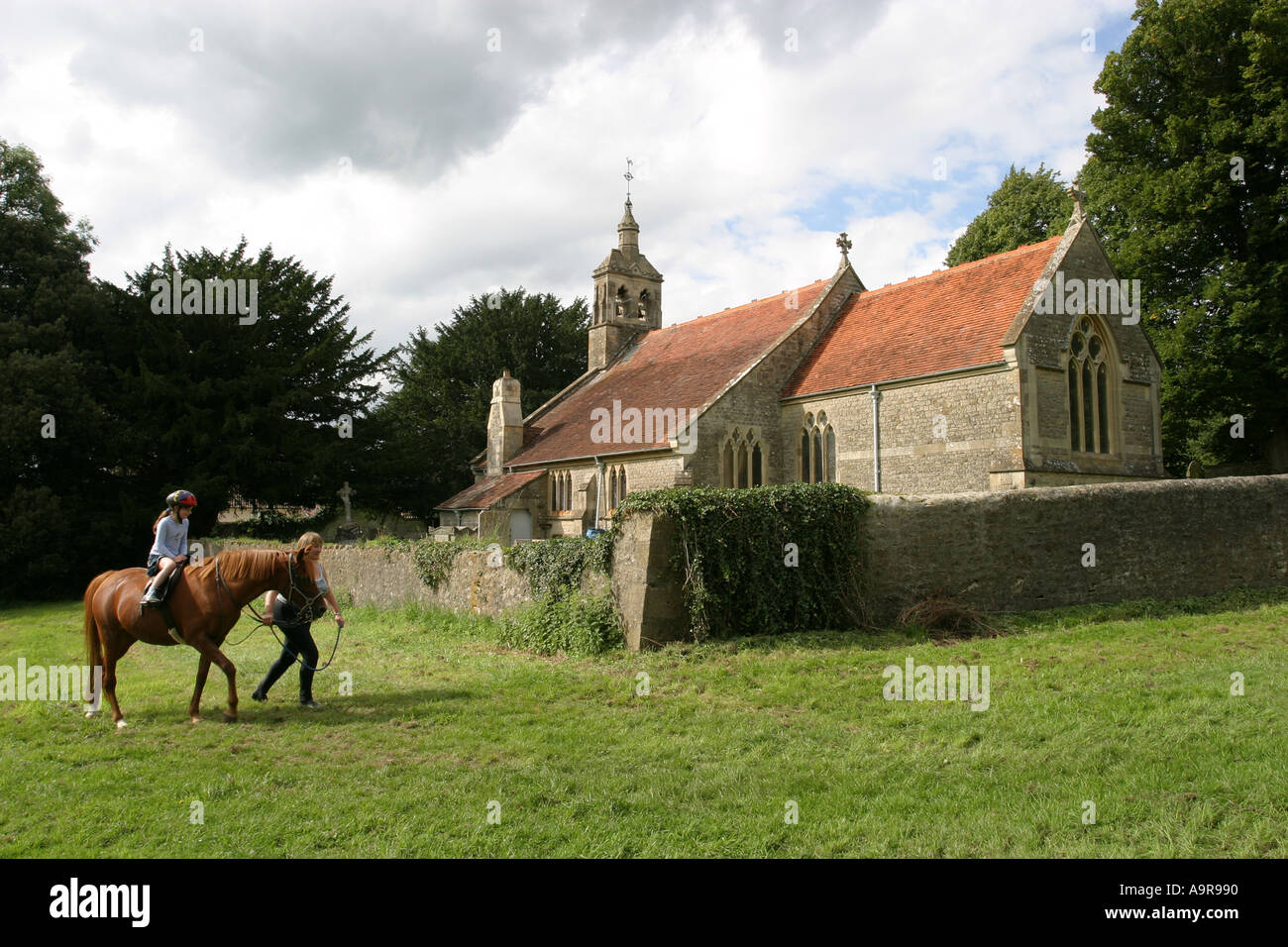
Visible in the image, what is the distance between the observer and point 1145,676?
28.5 feet

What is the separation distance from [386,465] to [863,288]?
19.3m

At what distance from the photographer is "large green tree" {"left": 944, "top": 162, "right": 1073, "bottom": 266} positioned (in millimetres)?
32625

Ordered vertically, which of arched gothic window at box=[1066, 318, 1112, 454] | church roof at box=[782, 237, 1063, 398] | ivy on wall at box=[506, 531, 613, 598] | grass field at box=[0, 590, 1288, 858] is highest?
church roof at box=[782, 237, 1063, 398]

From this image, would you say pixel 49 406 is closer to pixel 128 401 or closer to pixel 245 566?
pixel 128 401

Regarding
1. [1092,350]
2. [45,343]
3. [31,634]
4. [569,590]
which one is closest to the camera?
[569,590]

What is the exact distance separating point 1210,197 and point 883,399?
437 inches

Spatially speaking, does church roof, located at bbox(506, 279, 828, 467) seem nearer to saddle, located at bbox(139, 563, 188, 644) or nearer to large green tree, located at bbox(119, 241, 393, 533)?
large green tree, located at bbox(119, 241, 393, 533)

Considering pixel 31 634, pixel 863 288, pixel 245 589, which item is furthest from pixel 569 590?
pixel 863 288

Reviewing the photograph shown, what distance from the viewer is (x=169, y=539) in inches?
341

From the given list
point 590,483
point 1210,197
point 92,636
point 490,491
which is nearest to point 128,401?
point 490,491

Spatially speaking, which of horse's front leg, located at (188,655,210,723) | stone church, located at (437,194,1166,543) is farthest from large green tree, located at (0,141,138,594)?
horse's front leg, located at (188,655,210,723)

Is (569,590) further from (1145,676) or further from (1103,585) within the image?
(1103,585)

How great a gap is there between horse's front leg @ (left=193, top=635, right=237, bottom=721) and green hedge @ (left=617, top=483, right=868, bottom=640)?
198 inches
